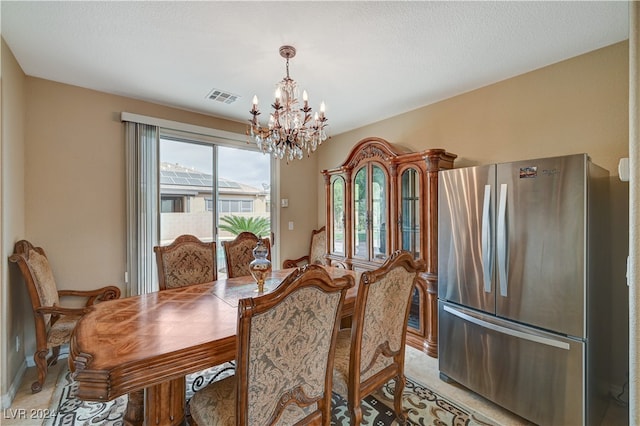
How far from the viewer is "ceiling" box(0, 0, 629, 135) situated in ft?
5.74

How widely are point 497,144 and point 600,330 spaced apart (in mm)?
1624

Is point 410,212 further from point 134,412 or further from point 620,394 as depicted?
point 134,412

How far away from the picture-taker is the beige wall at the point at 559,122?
2.06 metres

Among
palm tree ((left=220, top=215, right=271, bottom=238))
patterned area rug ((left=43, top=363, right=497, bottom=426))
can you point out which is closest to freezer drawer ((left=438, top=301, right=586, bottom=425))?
patterned area rug ((left=43, top=363, right=497, bottom=426))

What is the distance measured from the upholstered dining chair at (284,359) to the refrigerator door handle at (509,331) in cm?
127

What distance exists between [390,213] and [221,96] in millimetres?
2174

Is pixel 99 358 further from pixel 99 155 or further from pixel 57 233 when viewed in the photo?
pixel 99 155

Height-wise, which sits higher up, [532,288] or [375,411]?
[532,288]

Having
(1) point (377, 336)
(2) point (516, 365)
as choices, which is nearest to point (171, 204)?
(1) point (377, 336)

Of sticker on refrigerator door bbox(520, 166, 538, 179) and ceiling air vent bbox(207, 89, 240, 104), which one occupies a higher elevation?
ceiling air vent bbox(207, 89, 240, 104)

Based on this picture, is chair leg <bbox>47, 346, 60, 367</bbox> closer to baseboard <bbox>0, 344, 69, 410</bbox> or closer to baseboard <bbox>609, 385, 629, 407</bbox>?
baseboard <bbox>0, 344, 69, 410</bbox>

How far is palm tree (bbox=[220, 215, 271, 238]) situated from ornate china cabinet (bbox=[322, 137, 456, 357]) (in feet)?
3.15

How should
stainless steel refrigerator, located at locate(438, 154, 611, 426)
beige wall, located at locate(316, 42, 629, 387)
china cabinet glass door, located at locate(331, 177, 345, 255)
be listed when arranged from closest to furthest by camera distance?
stainless steel refrigerator, located at locate(438, 154, 611, 426) → beige wall, located at locate(316, 42, 629, 387) → china cabinet glass door, located at locate(331, 177, 345, 255)

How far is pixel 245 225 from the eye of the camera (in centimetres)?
400
